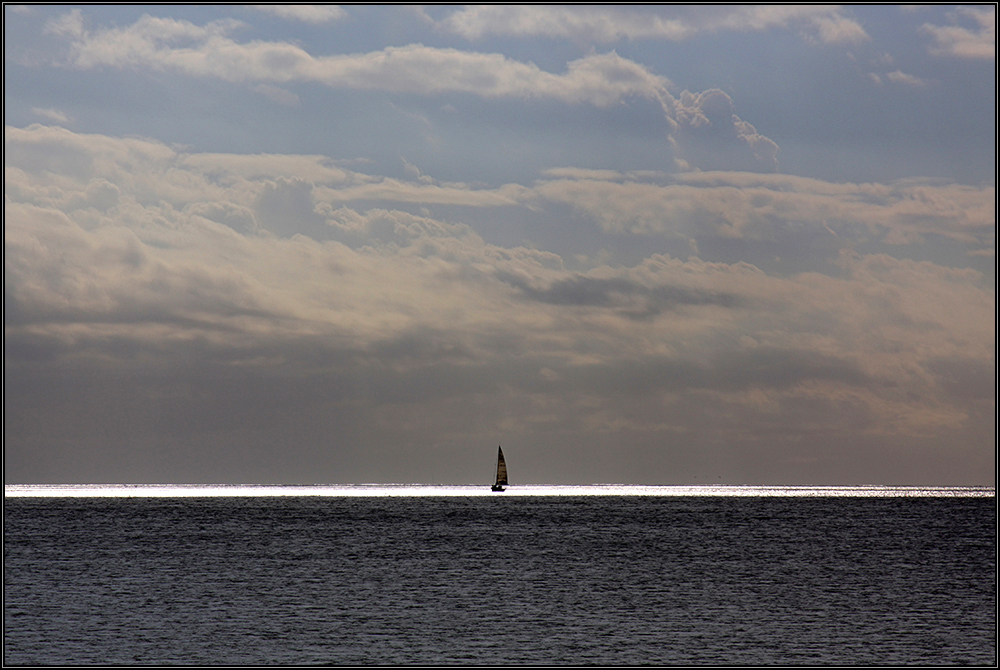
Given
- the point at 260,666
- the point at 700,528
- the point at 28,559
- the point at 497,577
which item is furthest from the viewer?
the point at 700,528

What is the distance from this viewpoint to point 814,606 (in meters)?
58.4

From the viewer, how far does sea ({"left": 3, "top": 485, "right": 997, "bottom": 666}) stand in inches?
1754

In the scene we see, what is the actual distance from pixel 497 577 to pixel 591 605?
14163mm

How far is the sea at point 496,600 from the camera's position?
1754 inches

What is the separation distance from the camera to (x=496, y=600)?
59844 mm

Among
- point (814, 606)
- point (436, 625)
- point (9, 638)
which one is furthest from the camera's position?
point (814, 606)

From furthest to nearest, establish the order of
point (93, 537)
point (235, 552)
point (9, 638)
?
point (93, 537) → point (235, 552) → point (9, 638)

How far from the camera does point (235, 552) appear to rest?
9250 cm

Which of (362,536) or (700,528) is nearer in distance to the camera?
(362,536)

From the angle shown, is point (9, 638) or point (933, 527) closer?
Result: point (9, 638)

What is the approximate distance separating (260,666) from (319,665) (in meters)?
2.31

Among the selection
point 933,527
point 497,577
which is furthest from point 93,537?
point 933,527

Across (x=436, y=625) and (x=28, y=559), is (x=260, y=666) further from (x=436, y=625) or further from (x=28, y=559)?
(x=28, y=559)

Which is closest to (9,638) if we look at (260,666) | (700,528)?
(260,666)
